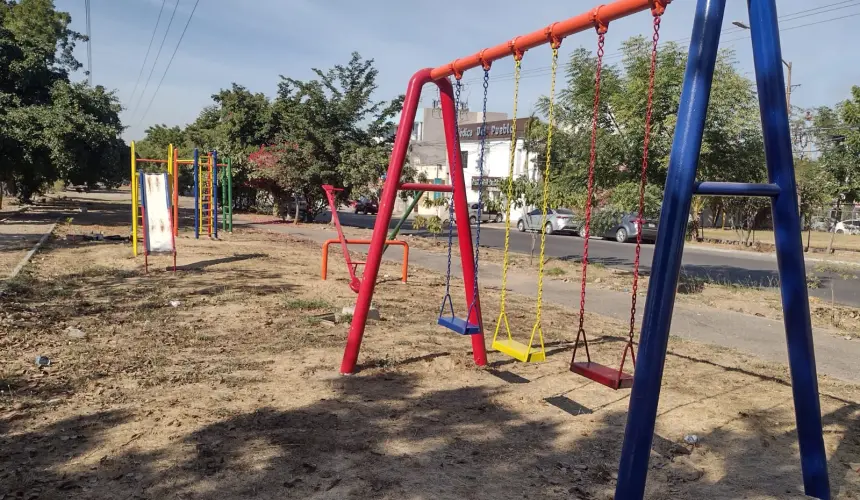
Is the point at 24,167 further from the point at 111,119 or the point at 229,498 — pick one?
the point at 229,498

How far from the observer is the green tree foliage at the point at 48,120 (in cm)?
2138

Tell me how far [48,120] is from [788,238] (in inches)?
912

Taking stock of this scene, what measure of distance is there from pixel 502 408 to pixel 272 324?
343 centimetres

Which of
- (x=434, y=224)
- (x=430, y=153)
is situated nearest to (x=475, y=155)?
(x=430, y=153)

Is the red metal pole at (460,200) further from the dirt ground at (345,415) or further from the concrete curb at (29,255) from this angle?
the concrete curb at (29,255)

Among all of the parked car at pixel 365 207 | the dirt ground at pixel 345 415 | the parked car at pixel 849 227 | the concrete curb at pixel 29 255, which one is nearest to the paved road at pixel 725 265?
the dirt ground at pixel 345 415

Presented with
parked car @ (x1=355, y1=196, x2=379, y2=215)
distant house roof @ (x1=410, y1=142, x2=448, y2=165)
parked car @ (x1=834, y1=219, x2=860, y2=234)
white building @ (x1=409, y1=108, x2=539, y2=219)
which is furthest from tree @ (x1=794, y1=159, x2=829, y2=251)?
distant house roof @ (x1=410, y1=142, x2=448, y2=165)

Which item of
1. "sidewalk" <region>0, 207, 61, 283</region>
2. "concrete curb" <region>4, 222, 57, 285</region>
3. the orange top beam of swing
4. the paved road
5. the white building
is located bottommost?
the paved road

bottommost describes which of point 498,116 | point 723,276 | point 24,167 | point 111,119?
point 723,276

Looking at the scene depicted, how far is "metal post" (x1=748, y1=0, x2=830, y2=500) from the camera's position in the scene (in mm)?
3518

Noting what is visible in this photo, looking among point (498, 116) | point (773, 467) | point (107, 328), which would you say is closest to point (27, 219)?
point (107, 328)

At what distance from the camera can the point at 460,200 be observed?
5.77m

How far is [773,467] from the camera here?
3.97 m

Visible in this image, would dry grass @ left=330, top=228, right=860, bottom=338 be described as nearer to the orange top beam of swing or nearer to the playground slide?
the playground slide
